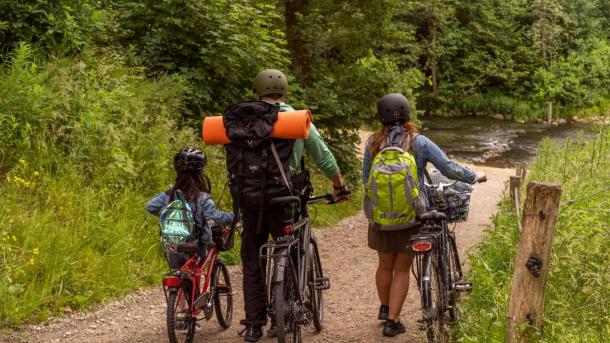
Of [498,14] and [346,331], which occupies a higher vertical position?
[498,14]

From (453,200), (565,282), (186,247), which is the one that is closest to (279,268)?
(186,247)

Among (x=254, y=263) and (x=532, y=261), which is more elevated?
(x=532, y=261)

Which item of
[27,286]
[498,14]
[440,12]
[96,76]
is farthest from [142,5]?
[498,14]

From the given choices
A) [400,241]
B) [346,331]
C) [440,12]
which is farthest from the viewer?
[440,12]

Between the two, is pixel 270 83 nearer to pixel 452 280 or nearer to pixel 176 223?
pixel 176 223

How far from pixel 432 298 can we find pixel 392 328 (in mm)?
730

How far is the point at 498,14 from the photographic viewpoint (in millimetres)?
41969

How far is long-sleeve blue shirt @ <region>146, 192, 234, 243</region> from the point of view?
17.8 ft

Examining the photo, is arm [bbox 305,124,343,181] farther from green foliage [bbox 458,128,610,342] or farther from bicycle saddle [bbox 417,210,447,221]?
green foliage [bbox 458,128,610,342]

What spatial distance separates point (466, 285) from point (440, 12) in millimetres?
33420

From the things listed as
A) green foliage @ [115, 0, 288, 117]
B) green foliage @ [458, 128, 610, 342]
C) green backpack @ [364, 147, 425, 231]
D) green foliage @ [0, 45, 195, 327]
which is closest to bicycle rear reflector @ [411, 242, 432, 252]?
green backpack @ [364, 147, 425, 231]

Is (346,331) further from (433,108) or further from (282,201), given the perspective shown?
(433,108)

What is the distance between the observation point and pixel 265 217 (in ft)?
17.4

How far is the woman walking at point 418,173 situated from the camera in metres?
5.43
